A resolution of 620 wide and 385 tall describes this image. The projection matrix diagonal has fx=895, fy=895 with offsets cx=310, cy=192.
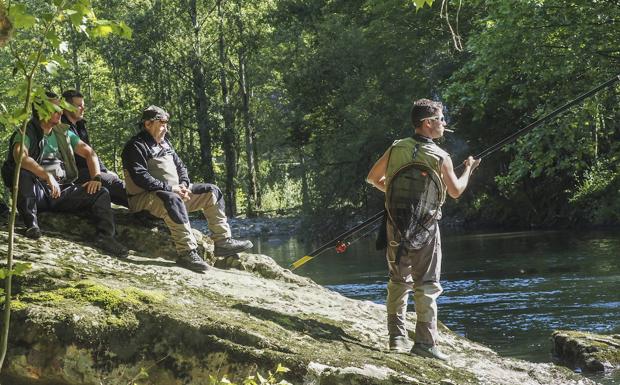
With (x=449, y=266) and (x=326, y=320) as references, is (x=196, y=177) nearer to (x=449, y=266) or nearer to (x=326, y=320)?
(x=449, y=266)

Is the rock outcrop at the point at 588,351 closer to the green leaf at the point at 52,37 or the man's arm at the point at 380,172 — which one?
the man's arm at the point at 380,172

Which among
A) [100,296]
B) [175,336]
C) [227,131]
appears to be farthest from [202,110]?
[175,336]

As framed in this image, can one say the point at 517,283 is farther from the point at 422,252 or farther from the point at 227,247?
the point at 422,252

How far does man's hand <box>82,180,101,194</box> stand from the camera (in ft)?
25.0

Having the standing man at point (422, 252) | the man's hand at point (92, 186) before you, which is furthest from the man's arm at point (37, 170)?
the standing man at point (422, 252)

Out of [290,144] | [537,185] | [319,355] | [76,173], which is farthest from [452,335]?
[290,144]

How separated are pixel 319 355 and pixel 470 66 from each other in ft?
53.2

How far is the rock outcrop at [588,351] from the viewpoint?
8.31 m

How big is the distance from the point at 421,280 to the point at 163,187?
2.50 m

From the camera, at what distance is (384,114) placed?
3120 cm

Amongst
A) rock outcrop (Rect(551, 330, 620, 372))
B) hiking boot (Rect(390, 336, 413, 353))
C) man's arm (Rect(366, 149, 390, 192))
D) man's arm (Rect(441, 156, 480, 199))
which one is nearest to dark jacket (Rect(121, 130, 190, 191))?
man's arm (Rect(366, 149, 390, 192))

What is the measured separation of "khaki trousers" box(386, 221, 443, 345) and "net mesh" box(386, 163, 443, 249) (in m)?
0.11

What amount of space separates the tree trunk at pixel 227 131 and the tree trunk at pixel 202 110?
0.96 meters

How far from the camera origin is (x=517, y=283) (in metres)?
15.4
